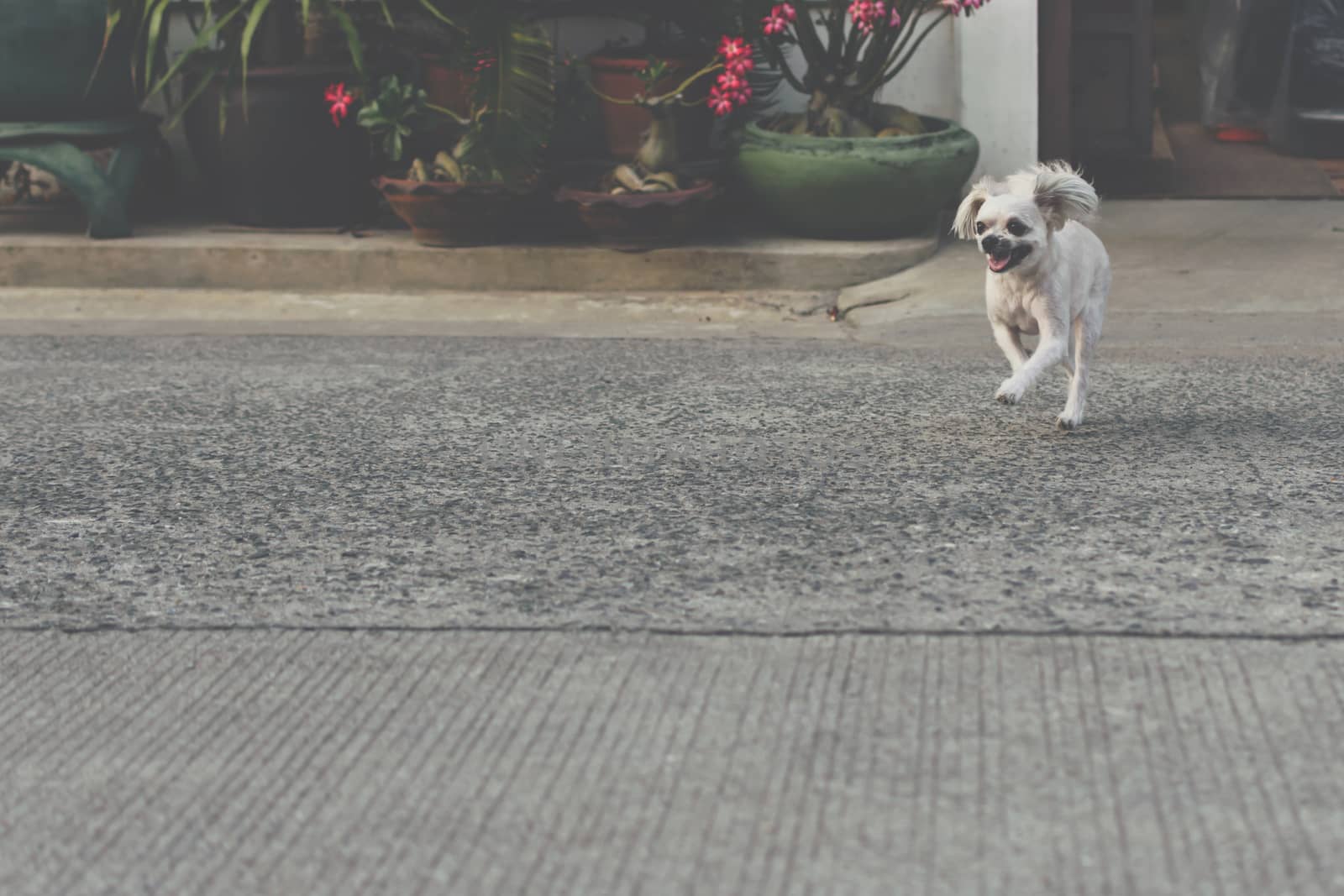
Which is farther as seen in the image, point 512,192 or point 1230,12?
point 1230,12

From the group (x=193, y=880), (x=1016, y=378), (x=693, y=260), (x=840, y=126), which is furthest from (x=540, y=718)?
(x=840, y=126)

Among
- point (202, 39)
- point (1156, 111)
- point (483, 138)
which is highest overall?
point (202, 39)

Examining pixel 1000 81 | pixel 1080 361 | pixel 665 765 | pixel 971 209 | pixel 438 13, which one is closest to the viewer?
pixel 665 765

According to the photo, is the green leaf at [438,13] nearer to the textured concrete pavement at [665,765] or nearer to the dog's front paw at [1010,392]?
the dog's front paw at [1010,392]

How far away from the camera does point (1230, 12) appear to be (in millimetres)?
10227

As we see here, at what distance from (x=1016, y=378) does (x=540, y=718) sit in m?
1.85

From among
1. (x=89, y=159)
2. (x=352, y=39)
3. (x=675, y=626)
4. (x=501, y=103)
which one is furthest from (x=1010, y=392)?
(x=89, y=159)

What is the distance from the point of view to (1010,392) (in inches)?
158

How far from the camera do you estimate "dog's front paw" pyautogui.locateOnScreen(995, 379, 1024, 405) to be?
4004 mm

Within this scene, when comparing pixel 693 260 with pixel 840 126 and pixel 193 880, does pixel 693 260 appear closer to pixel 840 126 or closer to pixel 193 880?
pixel 840 126

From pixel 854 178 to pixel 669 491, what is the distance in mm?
3057

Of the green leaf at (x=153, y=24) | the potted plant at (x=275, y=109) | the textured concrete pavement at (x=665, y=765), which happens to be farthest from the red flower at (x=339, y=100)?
the textured concrete pavement at (x=665, y=765)

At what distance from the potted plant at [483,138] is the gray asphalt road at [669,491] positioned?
3.99 ft

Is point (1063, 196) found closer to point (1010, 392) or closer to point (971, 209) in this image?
point (971, 209)
